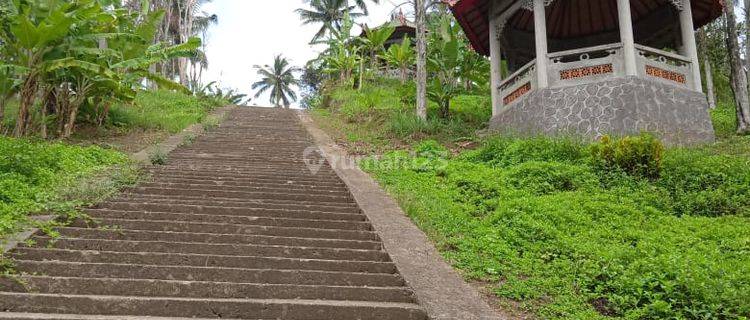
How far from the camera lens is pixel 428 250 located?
5852mm

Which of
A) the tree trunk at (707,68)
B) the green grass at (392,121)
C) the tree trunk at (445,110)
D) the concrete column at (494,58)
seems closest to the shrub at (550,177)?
the green grass at (392,121)

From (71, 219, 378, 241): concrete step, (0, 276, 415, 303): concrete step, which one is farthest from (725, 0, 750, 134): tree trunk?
(0, 276, 415, 303): concrete step

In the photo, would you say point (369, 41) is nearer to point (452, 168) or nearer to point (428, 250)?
point (452, 168)

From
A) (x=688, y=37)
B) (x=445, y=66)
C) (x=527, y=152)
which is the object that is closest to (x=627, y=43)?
(x=688, y=37)

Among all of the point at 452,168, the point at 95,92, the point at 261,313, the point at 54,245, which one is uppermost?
the point at 95,92

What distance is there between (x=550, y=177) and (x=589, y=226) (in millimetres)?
1875

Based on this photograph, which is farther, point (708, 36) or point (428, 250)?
point (708, 36)

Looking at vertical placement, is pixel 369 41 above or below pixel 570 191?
above

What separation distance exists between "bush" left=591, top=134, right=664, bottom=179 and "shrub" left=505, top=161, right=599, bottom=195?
0.41 meters

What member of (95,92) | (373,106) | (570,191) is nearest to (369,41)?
(373,106)

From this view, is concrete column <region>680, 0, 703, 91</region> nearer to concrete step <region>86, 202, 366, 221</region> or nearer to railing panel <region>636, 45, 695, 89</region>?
railing panel <region>636, 45, 695, 89</region>

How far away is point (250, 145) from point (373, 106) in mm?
5856

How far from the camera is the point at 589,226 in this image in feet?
21.0

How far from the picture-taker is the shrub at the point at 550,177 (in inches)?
313
